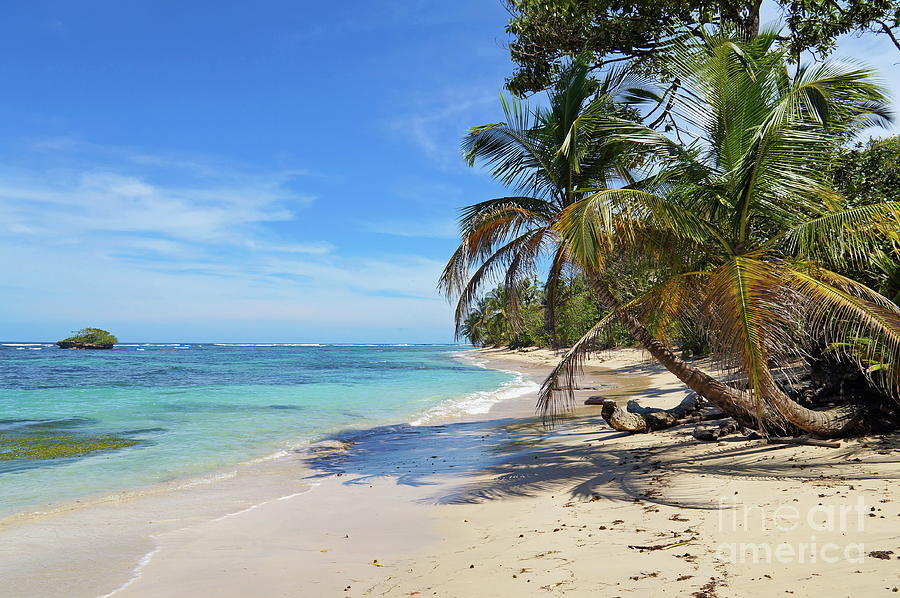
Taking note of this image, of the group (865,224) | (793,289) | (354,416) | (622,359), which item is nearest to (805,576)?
(793,289)

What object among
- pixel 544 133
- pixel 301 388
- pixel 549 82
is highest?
pixel 549 82

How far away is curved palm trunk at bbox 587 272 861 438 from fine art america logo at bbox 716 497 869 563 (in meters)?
2.23

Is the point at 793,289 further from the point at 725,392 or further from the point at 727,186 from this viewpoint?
the point at 725,392

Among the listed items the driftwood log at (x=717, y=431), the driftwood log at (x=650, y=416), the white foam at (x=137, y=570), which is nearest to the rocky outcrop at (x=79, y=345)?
the driftwood log at (x=650, y=416)

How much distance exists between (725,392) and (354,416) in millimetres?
11812

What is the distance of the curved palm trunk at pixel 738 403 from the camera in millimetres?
6527

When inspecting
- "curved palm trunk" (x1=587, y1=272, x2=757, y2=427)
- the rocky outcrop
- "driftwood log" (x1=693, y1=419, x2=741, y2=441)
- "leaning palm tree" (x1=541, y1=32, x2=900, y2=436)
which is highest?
"leaning palm tree" (x1=541, y1=32, x2=900, y2=436)

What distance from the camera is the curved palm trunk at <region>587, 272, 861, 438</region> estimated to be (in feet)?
21.4

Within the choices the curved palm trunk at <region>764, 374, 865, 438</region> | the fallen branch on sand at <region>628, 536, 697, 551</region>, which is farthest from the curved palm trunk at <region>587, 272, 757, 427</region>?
the fallen branch on sand at <region>628, 536, 697, 551</region>

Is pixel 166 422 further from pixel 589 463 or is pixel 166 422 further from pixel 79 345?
pixel 79 345

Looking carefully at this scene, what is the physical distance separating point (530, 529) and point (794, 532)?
83.2 inches

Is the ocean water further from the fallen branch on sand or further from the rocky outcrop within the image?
the rocky outcrop

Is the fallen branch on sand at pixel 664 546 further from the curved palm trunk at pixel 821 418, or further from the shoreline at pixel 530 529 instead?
the curved palm trunk at pixel 821 418

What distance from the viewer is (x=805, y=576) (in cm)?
315
